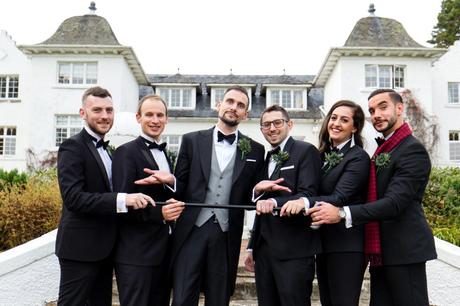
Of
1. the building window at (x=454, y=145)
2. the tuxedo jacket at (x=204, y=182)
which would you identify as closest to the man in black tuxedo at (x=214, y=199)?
the tuxedo jacket at (x=204, y=182)

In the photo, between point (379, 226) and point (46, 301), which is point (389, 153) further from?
point (46, 301)

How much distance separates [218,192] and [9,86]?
2216cm

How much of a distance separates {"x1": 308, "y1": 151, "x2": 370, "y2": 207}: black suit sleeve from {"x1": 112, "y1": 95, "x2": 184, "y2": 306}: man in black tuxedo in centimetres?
120

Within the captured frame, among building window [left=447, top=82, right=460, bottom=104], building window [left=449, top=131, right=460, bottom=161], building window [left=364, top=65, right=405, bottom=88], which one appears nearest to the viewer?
building window [left=364, top=65, right=405, bottom=88]

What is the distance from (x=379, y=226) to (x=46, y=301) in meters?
3.98

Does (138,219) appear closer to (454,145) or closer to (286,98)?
(286,98)

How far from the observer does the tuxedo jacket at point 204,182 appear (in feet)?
12.3

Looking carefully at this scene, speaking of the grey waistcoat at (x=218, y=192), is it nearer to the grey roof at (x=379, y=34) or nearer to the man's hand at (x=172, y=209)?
the man's hand at (x=172, y=209)

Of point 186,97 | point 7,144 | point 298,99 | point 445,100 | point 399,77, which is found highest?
point 399,77

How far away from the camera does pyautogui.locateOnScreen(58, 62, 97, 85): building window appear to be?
21.1 meters

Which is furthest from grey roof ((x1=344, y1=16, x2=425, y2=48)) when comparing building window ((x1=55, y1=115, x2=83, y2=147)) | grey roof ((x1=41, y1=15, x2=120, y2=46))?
building window ((x1=55, y1=115, x2=83, y2=147))

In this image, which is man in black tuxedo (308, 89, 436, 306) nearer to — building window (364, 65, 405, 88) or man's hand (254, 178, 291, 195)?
man's hand (254, 178, 291, 195)

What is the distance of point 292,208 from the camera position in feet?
10.9

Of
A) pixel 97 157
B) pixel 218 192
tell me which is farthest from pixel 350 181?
pixel 97 157
